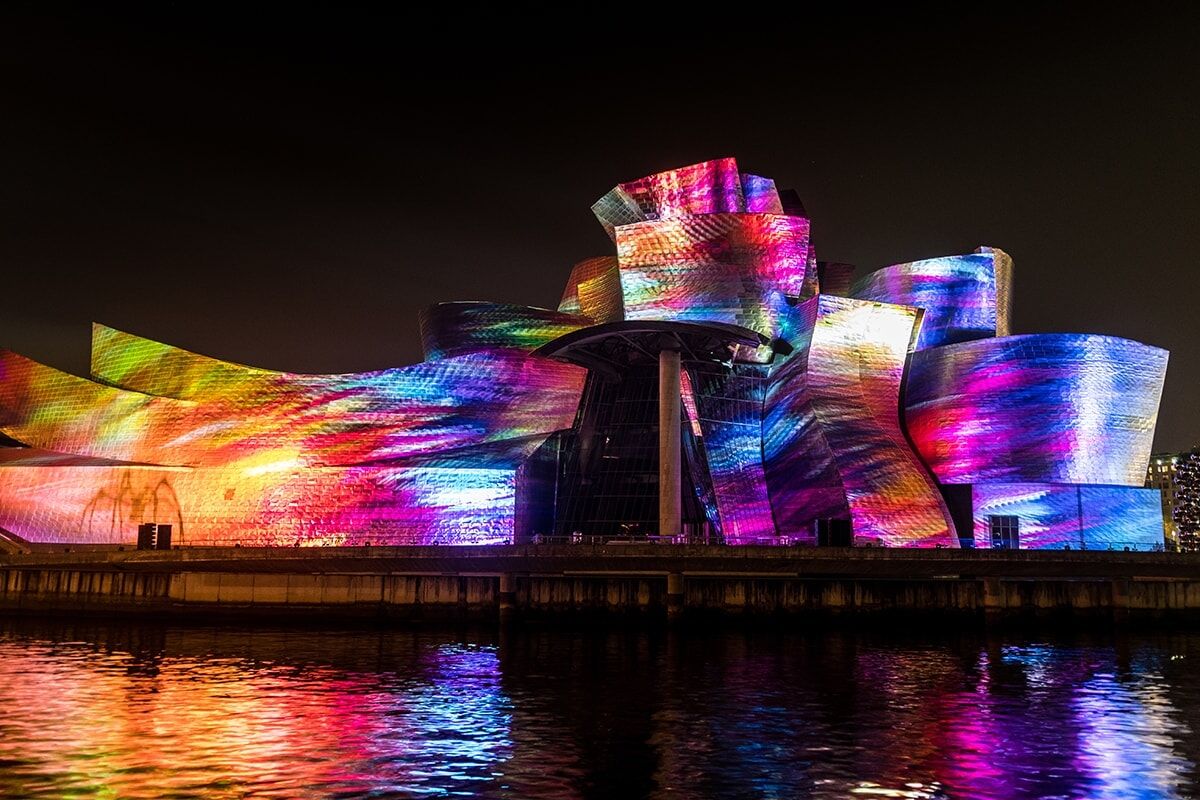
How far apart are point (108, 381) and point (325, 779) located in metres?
43.9

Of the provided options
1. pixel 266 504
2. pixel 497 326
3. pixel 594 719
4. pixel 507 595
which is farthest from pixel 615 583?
pixel 497 326

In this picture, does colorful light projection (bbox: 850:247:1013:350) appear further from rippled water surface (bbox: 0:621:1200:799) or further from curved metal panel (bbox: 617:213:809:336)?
rippled water surface (bbox: 0:621:1200:799)

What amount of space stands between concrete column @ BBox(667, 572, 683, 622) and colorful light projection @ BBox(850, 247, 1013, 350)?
22.5 meters

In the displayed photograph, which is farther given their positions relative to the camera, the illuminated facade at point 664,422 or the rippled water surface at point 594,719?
the illuminated facade at point 664,422

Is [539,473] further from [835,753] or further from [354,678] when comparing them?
[835,753]

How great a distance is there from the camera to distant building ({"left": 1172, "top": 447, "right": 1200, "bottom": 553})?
424ft

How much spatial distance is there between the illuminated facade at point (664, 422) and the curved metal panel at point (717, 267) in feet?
0.33

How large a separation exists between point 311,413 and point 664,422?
16622mm

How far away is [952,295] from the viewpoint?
52406 mm

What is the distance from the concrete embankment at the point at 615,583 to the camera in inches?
1404

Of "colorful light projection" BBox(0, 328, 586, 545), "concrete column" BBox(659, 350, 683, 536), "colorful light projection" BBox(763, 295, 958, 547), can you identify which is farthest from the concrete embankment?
"colorful light projection" BBox(0, 328, 586, 545)

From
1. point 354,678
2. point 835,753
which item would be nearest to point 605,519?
point 354,678

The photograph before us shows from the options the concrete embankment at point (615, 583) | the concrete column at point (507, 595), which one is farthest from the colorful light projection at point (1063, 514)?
the concrete column at point (507, 595)

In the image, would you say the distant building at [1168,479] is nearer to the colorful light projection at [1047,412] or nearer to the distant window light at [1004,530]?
the colorful light projection at [1047,412]
